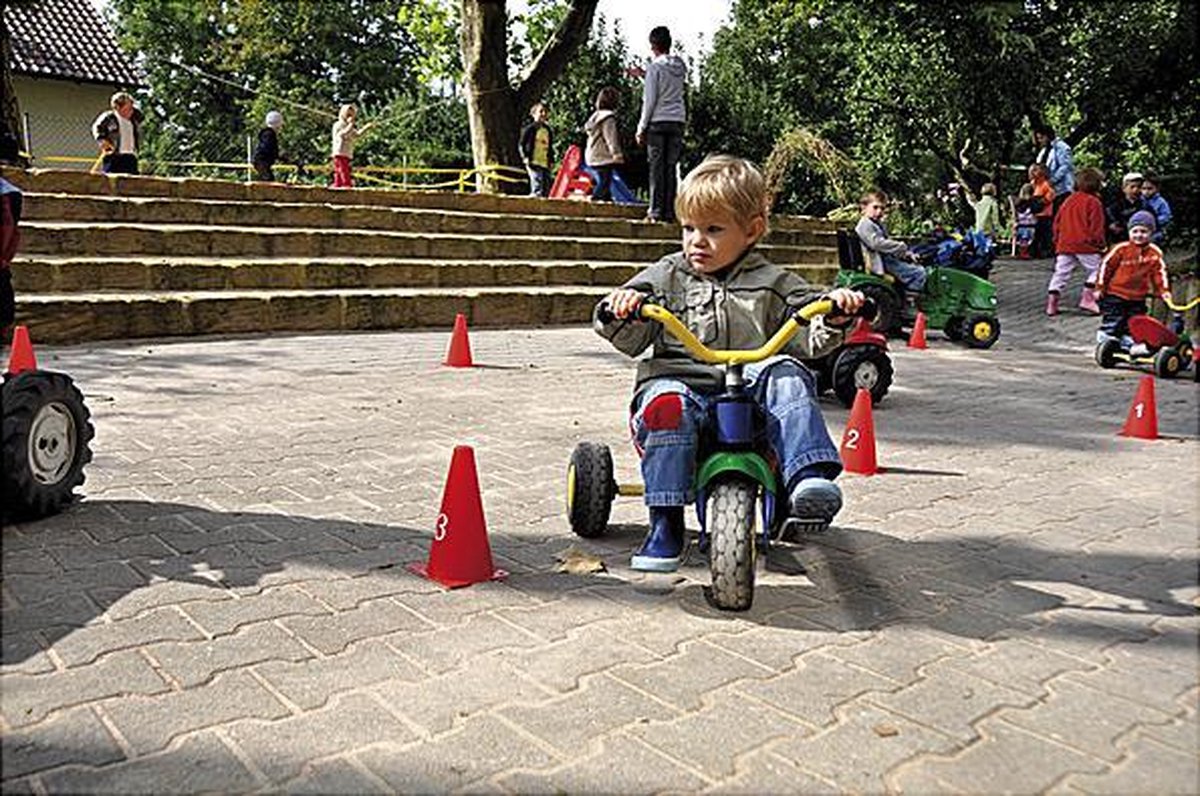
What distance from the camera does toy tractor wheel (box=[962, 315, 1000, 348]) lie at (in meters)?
9.56

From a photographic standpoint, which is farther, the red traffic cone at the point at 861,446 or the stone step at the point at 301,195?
the stone step at the point at 301,195

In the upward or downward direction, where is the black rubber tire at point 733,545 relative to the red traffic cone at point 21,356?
downward

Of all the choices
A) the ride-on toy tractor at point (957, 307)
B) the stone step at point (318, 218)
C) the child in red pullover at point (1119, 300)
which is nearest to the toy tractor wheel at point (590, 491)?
the child in red pullover at point (1119, 300)

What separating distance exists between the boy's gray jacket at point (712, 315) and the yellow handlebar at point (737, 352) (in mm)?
162

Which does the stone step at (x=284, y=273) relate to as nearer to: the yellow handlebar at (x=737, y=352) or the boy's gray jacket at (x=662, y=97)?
the boy's gray jacket at (x=662, y=97)

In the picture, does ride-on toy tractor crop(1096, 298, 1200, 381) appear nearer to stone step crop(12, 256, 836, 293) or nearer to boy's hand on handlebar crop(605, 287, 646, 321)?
boy's hand on handlebar crop(605, 287, 646, 321)

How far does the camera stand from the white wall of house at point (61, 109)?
2.00 meters

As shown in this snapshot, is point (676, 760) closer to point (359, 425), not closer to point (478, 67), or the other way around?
point (359, 425)

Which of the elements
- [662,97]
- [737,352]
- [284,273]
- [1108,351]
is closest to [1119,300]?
[1108,351]

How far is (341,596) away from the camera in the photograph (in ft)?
9.77

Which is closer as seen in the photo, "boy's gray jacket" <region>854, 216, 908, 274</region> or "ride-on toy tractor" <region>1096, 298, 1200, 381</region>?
"ride-on toy tractor" <region>1096, 298, 1200, 381</region>

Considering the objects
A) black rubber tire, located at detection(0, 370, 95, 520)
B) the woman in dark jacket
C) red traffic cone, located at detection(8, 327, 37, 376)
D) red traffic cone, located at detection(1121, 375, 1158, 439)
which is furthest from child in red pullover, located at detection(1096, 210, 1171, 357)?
red traffic cone, located at detection(8, 327, 37, 376)

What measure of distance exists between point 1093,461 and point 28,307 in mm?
7411

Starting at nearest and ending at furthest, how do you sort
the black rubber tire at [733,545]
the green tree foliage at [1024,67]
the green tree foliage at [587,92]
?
the green tree foliage at [1024,67] < the black rubber tire at [733,545] < the green tree foliage at [587,92]
